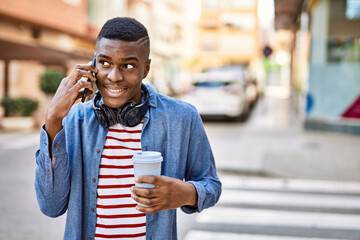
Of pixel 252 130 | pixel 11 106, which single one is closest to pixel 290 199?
pixel 252 130

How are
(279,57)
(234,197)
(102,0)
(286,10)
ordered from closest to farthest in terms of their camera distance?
(234,197) < (286,10) < (102,0) < (279,57)

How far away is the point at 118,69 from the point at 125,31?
150mm

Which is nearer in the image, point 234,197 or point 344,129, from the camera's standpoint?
point 234,197

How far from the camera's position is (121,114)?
1.79 metres

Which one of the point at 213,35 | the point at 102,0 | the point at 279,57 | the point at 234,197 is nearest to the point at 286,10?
the point at 234,197

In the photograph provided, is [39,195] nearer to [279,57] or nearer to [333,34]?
[333,34]

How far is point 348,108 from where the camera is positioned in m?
12.6

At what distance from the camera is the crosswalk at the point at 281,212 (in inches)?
197

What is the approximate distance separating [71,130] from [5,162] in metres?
7.42

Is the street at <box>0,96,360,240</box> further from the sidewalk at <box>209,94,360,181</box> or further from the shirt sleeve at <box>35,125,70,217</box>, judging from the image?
the shirt sleeve at <box>35,125,70,217</box>

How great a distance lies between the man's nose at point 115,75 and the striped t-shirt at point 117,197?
0.85 feet

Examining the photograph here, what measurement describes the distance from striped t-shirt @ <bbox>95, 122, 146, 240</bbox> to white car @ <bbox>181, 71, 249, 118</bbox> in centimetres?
1381

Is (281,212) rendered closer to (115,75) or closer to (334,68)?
(115,75)

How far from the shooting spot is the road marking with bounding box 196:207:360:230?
17.5 ft
